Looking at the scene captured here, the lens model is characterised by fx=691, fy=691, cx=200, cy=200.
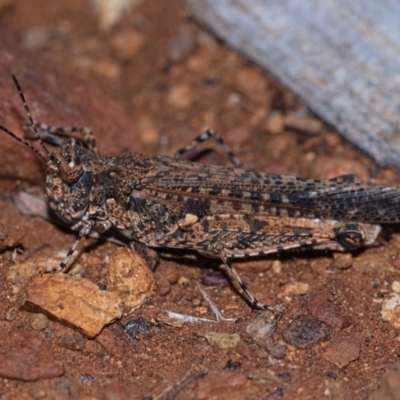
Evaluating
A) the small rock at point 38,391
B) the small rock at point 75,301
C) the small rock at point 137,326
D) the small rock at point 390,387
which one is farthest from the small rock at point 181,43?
the small rock at point 390,387

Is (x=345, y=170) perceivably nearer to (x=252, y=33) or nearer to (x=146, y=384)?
(x=252, y=33)

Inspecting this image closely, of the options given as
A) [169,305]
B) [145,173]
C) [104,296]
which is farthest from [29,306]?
[145,173]

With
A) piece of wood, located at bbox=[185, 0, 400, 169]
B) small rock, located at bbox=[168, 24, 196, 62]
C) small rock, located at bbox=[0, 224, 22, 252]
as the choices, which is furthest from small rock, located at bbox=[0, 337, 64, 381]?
small rock, located at bbox=[168, 24, 196, 62]

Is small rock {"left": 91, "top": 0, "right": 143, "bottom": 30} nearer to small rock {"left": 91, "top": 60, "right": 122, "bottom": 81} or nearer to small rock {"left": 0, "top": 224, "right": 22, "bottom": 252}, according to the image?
small rock {"left": 91, "top": 60, "right": 122, "bottom": 81}

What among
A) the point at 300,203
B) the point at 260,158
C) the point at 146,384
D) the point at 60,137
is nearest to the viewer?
the point at 146,384

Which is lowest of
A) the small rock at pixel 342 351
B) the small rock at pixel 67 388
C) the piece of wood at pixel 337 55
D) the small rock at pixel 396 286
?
the small rock at pixel 67 388

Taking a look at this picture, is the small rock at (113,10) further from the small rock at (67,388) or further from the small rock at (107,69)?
the small rock at (67,388)

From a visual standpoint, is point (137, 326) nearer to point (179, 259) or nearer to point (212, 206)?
point (179, 259)
